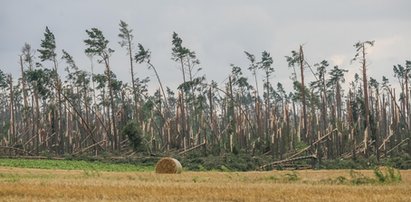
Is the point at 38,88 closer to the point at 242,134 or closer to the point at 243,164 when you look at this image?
the point at 242,134

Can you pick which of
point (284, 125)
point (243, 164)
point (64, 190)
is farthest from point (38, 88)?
point (64, 190)

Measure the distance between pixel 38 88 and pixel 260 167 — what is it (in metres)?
35.3

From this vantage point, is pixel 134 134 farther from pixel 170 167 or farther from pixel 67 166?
pixel 170 167

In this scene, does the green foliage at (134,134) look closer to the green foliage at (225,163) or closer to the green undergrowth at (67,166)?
the green undergrowth at (67,166)

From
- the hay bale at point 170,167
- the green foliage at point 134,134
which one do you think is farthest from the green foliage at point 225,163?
the green foliage at point 134,134

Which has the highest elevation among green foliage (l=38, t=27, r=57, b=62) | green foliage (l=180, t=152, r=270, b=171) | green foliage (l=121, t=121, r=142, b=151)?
green foliage (l=38, t=27, r=57, b=62)

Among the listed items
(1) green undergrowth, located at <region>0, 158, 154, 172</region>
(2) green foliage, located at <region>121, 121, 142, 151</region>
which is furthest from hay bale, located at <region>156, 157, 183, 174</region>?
(2) green foliage, located at <region>121, 121, 142, 151</region>

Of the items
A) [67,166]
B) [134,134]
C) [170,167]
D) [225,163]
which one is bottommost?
[225,163]

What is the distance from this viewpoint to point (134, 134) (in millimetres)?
57312

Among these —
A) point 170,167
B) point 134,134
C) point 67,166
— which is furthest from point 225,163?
point 134,134

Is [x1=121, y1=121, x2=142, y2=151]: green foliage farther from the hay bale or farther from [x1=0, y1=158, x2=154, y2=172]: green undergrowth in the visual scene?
the hay bale

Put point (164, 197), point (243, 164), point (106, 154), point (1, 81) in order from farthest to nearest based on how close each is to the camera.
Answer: point (1, 81), point (106, 154), point (243, 164), point (164, 197)

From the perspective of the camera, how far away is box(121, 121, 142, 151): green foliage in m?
57.4

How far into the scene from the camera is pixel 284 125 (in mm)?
63406
